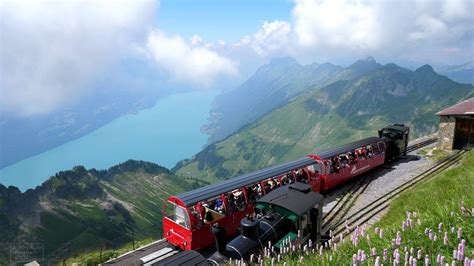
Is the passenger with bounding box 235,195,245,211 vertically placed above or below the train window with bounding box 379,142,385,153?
below

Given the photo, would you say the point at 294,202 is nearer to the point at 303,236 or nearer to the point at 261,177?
the point at 303,236

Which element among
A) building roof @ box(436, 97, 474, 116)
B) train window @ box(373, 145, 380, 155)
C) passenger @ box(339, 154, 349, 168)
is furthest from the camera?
building roof @ box(436, 97, 474, 116)

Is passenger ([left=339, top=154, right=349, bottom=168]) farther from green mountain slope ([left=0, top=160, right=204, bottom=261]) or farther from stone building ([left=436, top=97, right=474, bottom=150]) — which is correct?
green mountain slope ([left=0, top=160, right=204, bottom=261])

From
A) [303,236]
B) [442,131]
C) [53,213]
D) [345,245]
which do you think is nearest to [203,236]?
[303,236]

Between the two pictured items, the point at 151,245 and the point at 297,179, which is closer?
the point at 151,245

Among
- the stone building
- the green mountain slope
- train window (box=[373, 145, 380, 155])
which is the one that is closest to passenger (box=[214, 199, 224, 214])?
train window (box=[373, 145, 380, 155])

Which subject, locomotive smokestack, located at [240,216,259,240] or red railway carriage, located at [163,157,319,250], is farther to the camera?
red railway carriage, located at [163,157,319,250]

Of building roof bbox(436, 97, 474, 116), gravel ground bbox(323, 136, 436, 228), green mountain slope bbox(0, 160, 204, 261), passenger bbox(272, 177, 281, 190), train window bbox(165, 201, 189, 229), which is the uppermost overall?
building roof bbox(436, 97, 474, 116)
